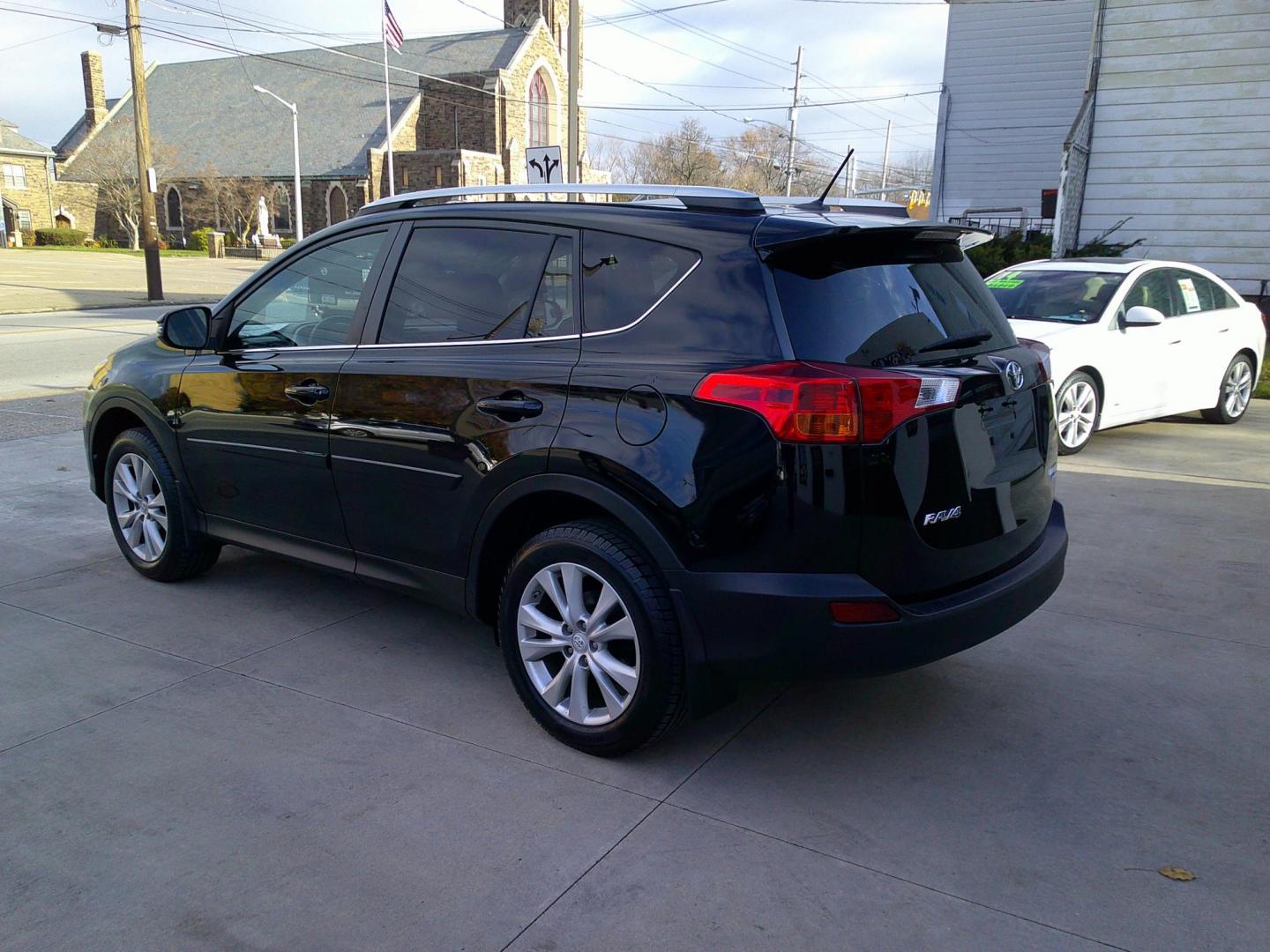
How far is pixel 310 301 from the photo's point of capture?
15.0ft

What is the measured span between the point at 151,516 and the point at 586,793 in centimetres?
306

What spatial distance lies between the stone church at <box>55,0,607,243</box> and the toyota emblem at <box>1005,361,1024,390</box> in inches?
2074

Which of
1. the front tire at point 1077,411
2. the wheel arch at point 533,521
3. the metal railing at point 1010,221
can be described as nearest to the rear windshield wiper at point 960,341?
the wheel arch at point 533,521

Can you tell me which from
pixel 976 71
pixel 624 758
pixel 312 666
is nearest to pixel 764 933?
pixel 624 758

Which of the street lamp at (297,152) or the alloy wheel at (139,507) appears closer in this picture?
the alloy wheel at (139,507)

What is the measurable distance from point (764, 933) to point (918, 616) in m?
1.04

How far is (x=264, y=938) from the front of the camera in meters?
2.64

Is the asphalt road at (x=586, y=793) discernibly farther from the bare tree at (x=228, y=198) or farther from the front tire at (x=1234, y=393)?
the bare tree at (x=228, y=198)

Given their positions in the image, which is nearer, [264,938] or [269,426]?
[264,938]

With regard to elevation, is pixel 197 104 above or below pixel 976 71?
above

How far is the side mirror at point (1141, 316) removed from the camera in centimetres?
868

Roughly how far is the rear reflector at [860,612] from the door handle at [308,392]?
233cm

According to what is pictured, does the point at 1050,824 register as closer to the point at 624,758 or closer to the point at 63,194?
the point at 624,758

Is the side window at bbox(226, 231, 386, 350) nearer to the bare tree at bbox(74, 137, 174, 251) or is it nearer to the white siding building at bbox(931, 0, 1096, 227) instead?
the white siding building at bbox(931, 0, 1096, 227)
